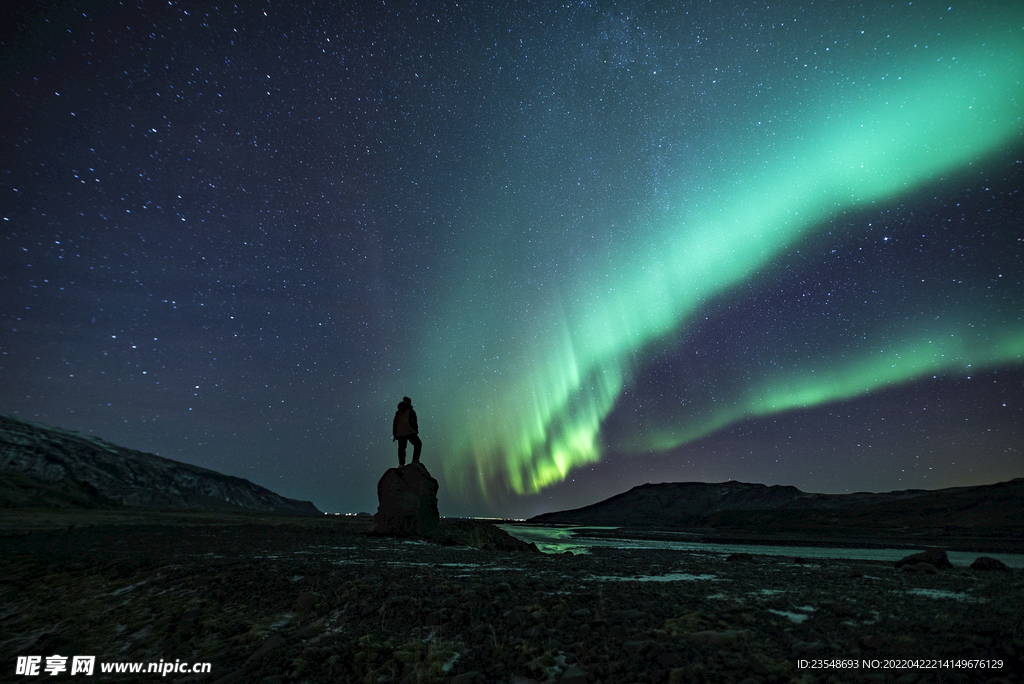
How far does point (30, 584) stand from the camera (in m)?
9.05

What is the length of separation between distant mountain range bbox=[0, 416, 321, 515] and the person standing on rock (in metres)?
59.7

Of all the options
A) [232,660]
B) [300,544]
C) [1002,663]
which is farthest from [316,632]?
[300,544]

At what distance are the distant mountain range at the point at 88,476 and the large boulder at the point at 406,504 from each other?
198 feet

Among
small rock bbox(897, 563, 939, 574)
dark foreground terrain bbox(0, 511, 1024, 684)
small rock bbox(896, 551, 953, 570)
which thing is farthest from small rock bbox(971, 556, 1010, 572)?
dark foreground terrain bbox(0, 511, 1024, 684)

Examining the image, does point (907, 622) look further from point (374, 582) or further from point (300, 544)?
point (300, 544)

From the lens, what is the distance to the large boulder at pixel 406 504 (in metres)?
19.7

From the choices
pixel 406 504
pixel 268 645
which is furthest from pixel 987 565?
pixel 268 645

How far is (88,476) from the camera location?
98938 mm

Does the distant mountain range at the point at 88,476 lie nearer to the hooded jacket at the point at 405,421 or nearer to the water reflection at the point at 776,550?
the hooded jacket at the point at 405,421

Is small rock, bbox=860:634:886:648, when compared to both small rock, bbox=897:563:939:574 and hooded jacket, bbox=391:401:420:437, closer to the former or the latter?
small rock, bbox=897:563:939:574

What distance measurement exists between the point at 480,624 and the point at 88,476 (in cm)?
13347

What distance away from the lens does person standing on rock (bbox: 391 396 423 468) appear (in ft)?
75.2

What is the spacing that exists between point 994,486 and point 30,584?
18534 cm

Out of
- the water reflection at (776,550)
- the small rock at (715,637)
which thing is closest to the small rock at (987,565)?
the water reflection at (776,550)
